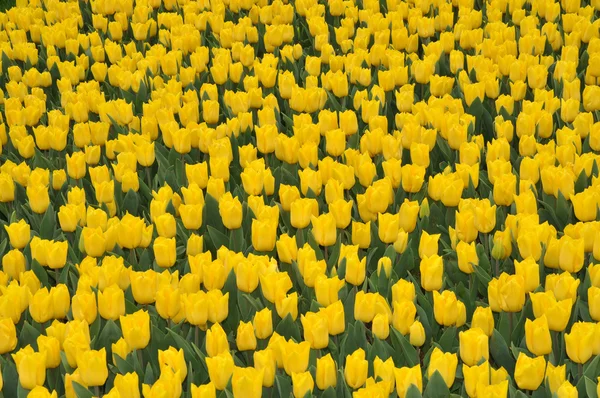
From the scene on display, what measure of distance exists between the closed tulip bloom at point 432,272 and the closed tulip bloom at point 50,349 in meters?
1.20

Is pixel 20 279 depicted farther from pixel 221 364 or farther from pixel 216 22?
pixel 216 22

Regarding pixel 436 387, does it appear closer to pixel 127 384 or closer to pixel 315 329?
pixel 315 329

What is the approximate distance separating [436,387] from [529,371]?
0.26 metres

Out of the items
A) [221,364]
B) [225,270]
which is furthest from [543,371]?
[225,270]

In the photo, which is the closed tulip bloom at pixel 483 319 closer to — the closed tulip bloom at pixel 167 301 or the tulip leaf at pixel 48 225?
the closed tulip bloom at pixel 167 301

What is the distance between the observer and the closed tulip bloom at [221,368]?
266 cm

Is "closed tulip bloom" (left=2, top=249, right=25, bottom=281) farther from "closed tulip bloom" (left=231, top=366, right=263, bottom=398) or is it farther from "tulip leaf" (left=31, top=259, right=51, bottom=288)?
"closed tulip bloom" (left=231, top=366, right=263, bottom=398)

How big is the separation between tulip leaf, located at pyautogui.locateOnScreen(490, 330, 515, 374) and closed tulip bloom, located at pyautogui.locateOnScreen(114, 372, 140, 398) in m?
1.13

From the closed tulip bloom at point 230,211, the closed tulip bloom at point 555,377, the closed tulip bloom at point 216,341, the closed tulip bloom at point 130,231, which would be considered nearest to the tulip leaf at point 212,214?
the closed tulip bloom at point 230,211

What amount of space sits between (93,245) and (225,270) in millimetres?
586

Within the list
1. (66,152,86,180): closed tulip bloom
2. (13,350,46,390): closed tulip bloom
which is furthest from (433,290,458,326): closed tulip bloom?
(66,152,86,180): closed tulip bloom

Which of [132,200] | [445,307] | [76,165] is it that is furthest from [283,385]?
[76,165]

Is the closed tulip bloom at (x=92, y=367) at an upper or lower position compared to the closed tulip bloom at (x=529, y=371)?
lower

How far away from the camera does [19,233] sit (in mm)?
3652
